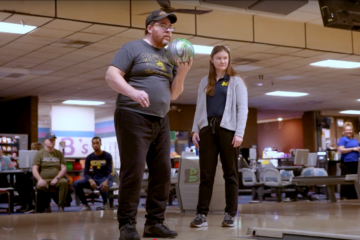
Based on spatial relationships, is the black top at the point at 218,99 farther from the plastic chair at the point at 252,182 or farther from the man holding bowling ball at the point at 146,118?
the plastic chair at the point at 252,182

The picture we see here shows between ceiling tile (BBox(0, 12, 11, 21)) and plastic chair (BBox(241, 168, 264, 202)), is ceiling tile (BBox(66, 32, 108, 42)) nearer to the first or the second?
ceiling tile (BBox(0, 12, 11, 21))

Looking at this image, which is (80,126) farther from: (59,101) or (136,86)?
(136,86)

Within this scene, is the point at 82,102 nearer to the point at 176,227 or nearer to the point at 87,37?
the point at 87,37

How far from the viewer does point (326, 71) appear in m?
11.5

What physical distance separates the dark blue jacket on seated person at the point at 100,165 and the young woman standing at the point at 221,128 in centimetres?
390

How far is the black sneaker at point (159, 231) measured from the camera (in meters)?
2.89

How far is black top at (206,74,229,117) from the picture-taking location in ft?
12.3

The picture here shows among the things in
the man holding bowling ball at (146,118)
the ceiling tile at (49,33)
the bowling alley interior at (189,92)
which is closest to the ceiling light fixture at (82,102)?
the bowling alley interior at (189,92)

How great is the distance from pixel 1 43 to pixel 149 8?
2815 millimetres

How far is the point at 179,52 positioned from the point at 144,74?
0.82 ft

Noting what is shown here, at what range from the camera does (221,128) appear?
3.66 m

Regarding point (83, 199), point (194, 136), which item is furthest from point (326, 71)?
point (194, 136)

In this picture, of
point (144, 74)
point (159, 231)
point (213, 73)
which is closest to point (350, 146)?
point (213, 73)

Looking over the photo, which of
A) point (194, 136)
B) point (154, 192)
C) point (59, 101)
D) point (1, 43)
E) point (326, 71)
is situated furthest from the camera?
point (59, 101)
